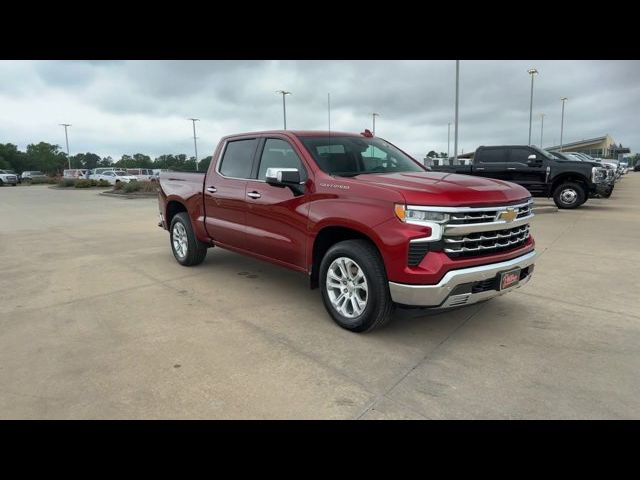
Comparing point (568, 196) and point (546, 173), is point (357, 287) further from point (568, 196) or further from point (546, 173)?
point (568, 196)

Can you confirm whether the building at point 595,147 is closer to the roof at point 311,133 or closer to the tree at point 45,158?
the roof at point 311,133

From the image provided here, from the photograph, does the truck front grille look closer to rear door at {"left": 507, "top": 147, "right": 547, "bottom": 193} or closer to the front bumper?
the front bumper

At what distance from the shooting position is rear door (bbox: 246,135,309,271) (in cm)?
446

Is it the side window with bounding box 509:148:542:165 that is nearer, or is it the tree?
the side window with bounding box 509:148:542:165

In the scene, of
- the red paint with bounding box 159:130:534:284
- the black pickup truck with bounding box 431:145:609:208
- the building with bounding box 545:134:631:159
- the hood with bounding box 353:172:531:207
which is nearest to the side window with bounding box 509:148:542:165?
the black pickup truck with bounding box 431:145:609:208

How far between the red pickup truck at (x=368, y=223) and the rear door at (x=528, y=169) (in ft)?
31.6

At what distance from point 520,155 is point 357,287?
1191cm

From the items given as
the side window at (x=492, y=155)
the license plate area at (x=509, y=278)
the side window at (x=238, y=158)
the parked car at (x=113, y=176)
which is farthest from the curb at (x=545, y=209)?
the parked car at (x=113, y=176)

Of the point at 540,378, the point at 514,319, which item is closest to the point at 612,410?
the point at 540,378

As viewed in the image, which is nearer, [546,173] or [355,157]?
[355,157]

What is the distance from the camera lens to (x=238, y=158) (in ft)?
18.1

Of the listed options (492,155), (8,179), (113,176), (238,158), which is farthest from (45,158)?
(238,158)

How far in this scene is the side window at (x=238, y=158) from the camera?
5.30 m

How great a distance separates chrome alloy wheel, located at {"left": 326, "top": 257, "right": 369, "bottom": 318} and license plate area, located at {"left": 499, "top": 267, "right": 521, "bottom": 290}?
3.69 ft
